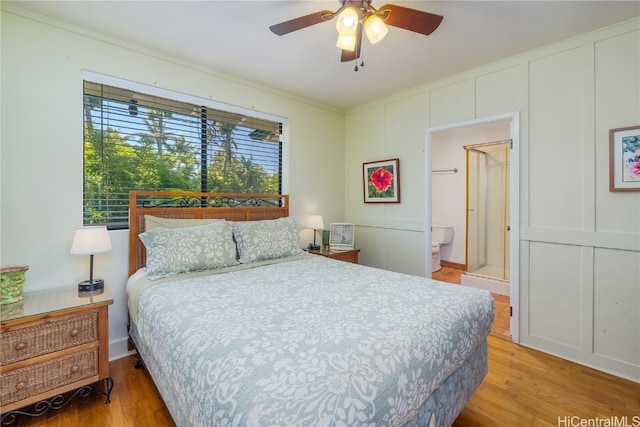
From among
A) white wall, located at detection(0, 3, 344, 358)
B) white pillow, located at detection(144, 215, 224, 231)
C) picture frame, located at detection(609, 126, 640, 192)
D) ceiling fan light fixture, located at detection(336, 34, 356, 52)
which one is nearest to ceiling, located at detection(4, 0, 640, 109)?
white wall, located at detection(0, 3, 344, 358)

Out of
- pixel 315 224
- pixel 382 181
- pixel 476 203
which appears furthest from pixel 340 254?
pixel 476 203

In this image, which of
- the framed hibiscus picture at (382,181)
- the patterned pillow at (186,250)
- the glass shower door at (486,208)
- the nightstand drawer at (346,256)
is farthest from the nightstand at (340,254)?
the glass shower door at (486,208)

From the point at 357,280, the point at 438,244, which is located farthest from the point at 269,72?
the point at 438,244

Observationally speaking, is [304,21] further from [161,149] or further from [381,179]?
[381,179]

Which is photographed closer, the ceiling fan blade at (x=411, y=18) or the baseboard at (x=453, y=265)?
the ceiling fan blade at (x=411, y=18)

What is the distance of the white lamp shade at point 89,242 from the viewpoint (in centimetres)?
194

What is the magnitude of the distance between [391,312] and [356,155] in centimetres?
299

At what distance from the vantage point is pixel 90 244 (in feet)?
6.46

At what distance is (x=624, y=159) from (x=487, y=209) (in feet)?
7.81

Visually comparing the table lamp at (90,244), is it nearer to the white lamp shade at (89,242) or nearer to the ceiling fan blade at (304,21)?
the white lamp shade at (89,242)

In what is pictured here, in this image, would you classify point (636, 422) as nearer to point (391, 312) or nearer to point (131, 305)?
point (391, 312)

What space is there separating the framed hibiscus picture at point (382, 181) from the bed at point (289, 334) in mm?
1486

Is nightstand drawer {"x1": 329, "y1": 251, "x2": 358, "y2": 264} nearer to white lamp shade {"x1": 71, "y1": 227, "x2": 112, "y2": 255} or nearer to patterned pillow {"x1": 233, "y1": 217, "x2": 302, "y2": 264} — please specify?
patterned pillow {"x1": 233, "y1": 217, "x2": 302, "y2": 264}

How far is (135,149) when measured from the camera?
2.54 m
